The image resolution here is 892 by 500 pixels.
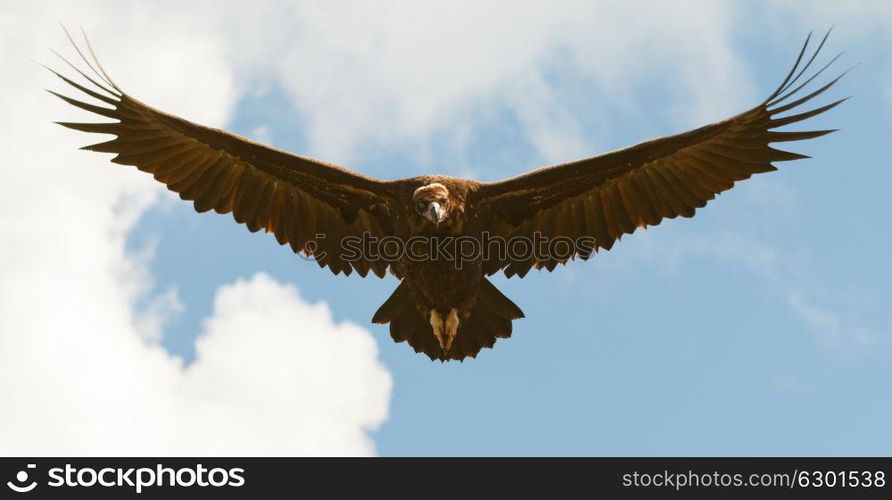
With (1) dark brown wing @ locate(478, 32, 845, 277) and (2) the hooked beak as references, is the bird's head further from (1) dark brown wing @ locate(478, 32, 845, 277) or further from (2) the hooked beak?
(1) dark brown wing @ locate(478, 32, 845, 277)

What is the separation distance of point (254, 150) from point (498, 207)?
2624mm

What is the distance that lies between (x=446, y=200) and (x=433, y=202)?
0.18m

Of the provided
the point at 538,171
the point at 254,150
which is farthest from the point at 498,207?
the point at 254,150

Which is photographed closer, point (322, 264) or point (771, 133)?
point (771, 133)

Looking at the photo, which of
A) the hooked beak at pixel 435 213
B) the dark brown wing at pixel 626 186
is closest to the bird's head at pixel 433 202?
the hooked beak at pixel 435 213

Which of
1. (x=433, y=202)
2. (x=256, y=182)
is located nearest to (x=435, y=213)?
(x=433, y=202)

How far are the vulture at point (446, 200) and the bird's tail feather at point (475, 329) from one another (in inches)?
0.4

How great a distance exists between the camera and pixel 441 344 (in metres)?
13.5

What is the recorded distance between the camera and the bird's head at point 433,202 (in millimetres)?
12492

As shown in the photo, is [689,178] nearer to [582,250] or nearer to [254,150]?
[582,250]

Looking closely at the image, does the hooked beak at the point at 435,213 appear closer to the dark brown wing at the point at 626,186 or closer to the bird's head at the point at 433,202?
the bird's head at the point at 433,202

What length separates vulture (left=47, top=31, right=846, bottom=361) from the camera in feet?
42.9

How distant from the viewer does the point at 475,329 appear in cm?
1355

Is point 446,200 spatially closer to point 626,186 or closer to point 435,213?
point 435,213
